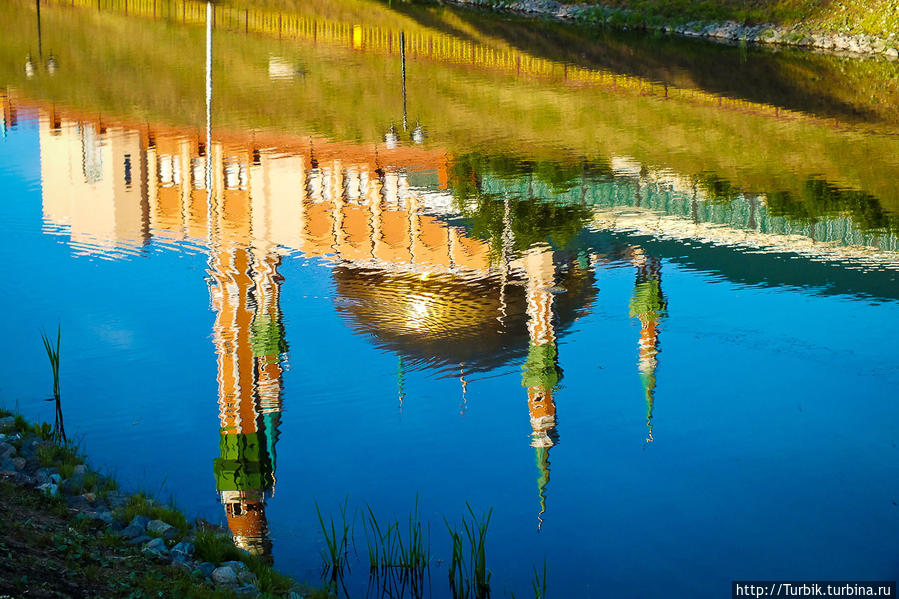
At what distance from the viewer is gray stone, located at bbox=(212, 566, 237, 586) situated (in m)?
9.70

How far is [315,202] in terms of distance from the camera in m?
25.7

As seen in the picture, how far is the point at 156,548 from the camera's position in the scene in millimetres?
9992

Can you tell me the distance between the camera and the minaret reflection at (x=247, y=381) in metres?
A: 12.0

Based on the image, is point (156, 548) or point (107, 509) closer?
point (156, 548)

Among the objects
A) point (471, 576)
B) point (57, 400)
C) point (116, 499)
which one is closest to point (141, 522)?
point (116, 499)

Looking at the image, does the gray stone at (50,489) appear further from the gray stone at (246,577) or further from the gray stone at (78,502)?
the gray stone at (246,577)

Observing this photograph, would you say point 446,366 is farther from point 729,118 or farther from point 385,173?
point 729,118

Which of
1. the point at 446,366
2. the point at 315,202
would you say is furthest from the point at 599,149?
the point at 446,366

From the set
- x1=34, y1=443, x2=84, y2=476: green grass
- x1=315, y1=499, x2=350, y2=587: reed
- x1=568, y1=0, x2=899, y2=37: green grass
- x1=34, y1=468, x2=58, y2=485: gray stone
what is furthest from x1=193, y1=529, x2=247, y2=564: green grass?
x1=568, y1=0, x2=899, y2=37: green grass

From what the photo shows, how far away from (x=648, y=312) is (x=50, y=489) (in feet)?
33.2

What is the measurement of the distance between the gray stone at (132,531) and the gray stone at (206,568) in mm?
744

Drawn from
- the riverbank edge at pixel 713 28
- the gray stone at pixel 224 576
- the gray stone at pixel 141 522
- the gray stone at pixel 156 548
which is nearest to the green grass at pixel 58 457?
the gray stone at pixel 141 522

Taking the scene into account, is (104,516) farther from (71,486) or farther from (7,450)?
(7,450)

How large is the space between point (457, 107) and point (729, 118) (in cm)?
886
